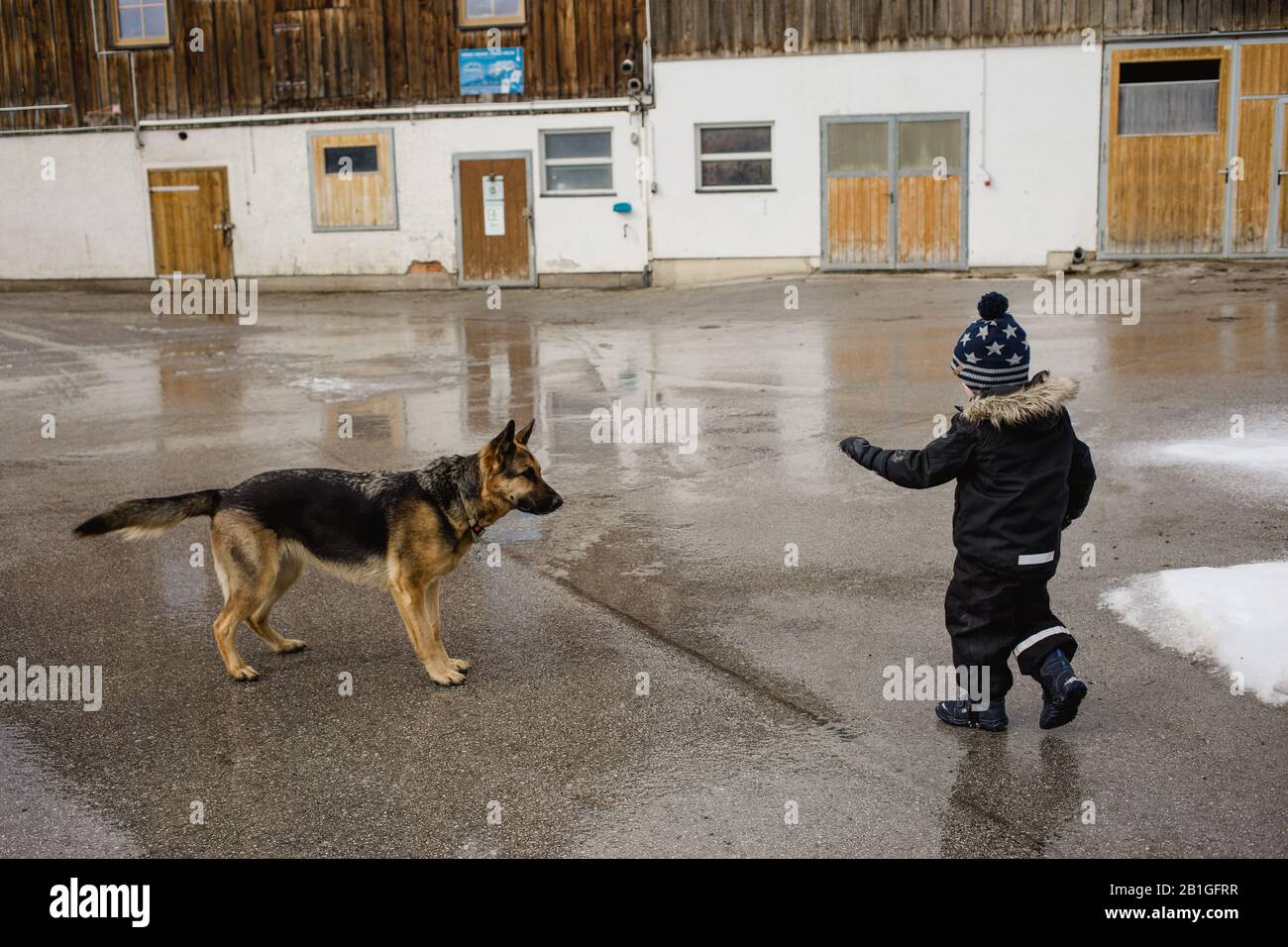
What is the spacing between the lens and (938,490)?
945 cm

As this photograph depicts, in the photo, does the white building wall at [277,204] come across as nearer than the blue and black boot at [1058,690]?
No

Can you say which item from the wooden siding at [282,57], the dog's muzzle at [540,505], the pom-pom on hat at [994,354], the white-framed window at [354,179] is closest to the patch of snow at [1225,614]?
the pom-pom on hat at [994,354]

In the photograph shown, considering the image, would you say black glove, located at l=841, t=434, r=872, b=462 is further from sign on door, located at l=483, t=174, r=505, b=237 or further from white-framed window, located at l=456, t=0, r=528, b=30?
white-framed window, located at l=456, t=0, r=528, b=30

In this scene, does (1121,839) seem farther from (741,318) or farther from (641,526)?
(741,318)

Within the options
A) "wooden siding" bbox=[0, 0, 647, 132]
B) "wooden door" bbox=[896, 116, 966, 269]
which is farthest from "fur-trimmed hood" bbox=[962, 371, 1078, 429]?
"wooden siding" bbox=[0, 0, 647, 132]

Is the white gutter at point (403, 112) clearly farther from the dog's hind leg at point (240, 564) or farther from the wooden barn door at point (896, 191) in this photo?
the dog's hind leg at point (240, 564)

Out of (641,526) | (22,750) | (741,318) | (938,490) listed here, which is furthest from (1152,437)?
(741,318)

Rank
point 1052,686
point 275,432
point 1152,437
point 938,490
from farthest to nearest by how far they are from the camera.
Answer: point 275,432, point 1152,437, point 938,490, point 1052,686

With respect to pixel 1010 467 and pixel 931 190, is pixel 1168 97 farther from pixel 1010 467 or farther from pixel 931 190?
pixel 1010 467

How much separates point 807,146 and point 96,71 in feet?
44.8

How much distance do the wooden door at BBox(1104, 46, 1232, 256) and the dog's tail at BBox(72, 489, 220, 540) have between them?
1941cm

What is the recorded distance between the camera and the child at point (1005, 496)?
521 cm

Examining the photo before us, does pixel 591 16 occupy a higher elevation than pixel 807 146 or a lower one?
higher

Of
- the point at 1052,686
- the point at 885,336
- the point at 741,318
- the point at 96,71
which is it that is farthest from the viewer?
the point at 96,71
